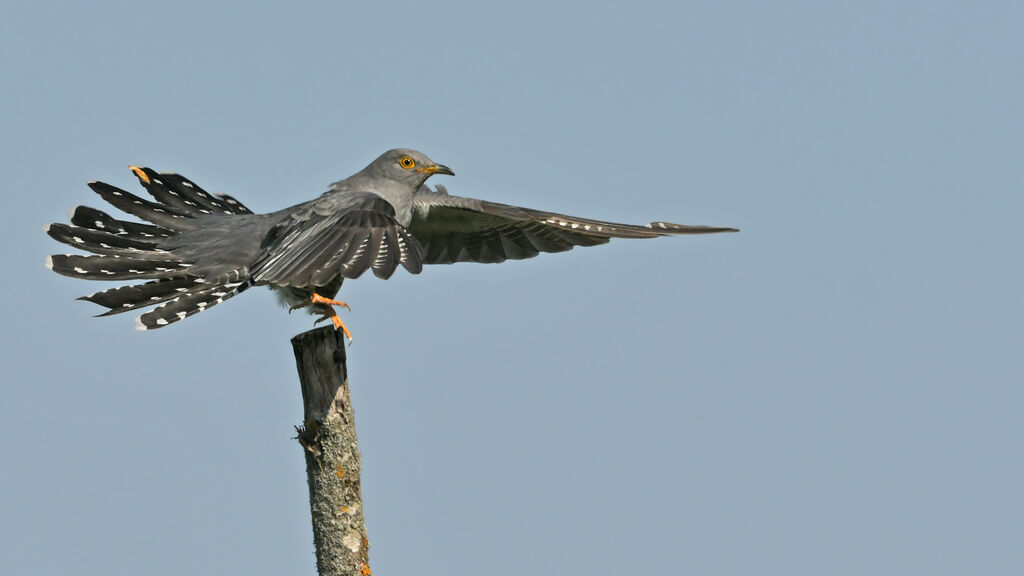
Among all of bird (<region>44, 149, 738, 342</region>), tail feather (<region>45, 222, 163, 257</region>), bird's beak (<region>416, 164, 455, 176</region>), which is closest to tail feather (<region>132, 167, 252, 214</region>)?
bird (<region>44, 149, 738, 342</region>)

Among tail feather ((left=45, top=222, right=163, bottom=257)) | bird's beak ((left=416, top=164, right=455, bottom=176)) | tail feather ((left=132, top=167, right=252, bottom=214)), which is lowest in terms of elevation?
tail feather ((left=45, top=222, right=163, bottom=257))

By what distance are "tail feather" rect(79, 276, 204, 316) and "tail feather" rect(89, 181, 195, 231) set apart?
1147 millimetres

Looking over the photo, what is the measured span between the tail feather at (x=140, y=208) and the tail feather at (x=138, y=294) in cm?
115

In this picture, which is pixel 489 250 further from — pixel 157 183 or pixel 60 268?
pixel 60 268

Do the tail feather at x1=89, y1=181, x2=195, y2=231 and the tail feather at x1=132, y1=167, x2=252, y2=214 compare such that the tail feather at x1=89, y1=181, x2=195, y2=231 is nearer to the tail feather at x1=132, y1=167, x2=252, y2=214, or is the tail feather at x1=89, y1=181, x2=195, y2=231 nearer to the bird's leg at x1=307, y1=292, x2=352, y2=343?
the tail feather at x1=132, y1=167, x2=252, y2=214

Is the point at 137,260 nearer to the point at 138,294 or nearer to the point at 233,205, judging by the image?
the point at 138,294

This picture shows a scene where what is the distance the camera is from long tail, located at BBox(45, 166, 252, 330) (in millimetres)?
6254

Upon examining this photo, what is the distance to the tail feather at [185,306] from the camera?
19.8ft

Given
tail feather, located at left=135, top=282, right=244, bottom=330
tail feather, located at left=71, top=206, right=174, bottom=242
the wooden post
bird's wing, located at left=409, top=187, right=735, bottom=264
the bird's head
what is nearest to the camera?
the wooden post

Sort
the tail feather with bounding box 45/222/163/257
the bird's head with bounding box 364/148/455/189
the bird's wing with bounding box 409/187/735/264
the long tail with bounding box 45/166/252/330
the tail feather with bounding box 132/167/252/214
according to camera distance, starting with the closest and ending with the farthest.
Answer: the long tail with bounding box 45/166/252/330, the tail feather with bounding box 45/222/163/257, the tail feather with bounding box 132/167/252/214, the bird's head with bounding box 364/148/455/189, the bird's wing with bounding box 409/187/735/264

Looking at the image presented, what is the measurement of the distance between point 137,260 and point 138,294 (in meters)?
0.59

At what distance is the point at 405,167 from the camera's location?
8.41m

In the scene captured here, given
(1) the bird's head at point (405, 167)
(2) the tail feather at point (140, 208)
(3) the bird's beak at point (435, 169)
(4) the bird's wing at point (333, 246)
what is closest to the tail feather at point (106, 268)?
(4) the bird's wing at point (333, 246)

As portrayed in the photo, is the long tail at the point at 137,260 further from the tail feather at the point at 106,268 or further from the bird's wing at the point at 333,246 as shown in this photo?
the bird's wing at the point at 333,246
